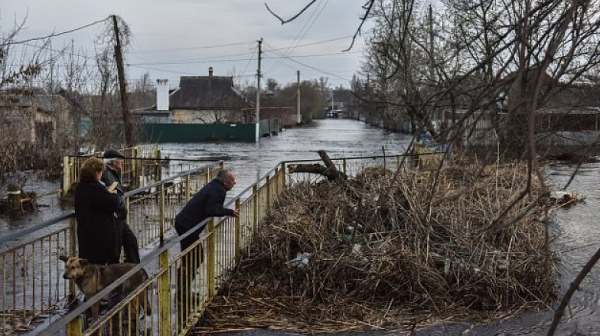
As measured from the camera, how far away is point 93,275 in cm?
515

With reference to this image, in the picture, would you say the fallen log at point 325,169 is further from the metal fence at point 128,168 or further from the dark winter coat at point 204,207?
the dark winter coat at point 204,207

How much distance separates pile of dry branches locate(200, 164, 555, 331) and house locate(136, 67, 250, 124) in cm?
5242

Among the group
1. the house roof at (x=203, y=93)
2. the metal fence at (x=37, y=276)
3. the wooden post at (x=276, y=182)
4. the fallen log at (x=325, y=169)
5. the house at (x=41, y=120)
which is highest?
the house roof at (x=203, y=93)

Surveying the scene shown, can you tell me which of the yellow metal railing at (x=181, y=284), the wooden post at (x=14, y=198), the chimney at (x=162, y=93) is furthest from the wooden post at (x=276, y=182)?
the chimney at (x=162, y=93)

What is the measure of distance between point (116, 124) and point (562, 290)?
63.7ft

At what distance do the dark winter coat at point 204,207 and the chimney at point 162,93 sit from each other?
49659 millimetres

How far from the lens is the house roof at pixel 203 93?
66062 mm

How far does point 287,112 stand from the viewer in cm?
8206

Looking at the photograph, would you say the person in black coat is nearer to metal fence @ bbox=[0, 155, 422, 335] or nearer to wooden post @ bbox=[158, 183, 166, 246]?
metal fence @ bbox=[0, 155, 422, 335]

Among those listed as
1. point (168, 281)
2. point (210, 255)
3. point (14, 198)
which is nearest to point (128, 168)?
point (14, 198)

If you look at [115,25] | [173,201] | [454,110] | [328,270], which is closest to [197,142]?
[115,25]

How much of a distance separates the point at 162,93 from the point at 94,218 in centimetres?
5348

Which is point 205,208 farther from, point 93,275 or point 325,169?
point 325,169

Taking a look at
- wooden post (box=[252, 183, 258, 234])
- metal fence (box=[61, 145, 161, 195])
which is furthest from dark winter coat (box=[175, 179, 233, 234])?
metal fence (box=[61, 145, 161, 195])
